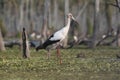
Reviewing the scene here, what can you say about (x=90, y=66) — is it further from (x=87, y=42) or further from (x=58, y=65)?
(x=87, y=42)

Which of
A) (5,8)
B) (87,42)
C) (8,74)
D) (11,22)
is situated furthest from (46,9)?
(11,22)

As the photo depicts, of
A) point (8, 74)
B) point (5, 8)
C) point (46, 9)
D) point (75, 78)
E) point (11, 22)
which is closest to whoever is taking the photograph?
point (75, 78)

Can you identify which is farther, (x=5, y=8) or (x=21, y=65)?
(x=5, y=8)

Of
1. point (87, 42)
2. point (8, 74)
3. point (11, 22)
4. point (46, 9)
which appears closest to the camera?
point (8, 74)

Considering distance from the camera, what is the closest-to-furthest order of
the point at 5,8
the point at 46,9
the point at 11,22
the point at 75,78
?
the point at 75,78, the point at 46,9, the point at 5,8, the point at 11,22

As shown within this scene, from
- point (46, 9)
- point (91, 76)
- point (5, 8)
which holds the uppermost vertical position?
point (5, 8)

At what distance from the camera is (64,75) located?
1479cm

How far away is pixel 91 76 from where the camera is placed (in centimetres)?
1444

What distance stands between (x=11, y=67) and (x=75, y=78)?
153 inches

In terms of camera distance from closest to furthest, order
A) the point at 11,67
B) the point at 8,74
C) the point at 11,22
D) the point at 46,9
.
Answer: the point at 8,74
the point at 11,67
the point at 46,9
the point at 11,22

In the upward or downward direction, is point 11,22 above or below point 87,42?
above

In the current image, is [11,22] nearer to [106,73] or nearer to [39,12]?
[39,12]

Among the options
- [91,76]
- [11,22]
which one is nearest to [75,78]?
[91,76]

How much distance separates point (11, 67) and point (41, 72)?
71.2 inches
